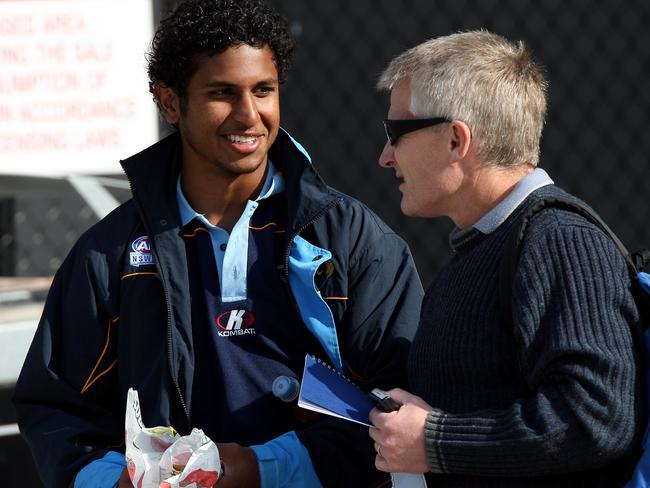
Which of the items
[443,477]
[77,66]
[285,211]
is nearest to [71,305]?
[285,211]

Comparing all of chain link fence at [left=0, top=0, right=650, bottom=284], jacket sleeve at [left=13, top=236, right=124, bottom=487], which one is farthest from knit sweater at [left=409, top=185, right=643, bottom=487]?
chain link fence at [left=0, top=0, right=650, bottom=284]

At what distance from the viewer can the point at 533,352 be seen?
1634 millimetres

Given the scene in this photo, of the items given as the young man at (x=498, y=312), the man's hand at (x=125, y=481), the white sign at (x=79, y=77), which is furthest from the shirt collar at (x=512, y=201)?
the white sign at (x=79, y=77)

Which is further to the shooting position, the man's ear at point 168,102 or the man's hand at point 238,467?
the man's ear at point 168,102

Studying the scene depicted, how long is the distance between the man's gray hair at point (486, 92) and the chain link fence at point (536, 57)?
12.5ft

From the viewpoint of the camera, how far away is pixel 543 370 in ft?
5.33

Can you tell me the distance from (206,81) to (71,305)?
0.47 metres

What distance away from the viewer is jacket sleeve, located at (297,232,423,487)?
2021mm

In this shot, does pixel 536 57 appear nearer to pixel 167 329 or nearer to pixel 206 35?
pixel 206 35

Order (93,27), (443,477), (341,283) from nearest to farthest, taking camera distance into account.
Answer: (443,477), (341,283), (93,27)

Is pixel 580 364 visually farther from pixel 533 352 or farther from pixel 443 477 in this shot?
pixel 443 477

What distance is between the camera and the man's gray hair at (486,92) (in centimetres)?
177

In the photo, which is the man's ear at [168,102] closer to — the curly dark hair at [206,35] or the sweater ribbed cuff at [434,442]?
the curly dark hair at [206,35]

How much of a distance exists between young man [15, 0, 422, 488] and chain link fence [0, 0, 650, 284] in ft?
11.4
